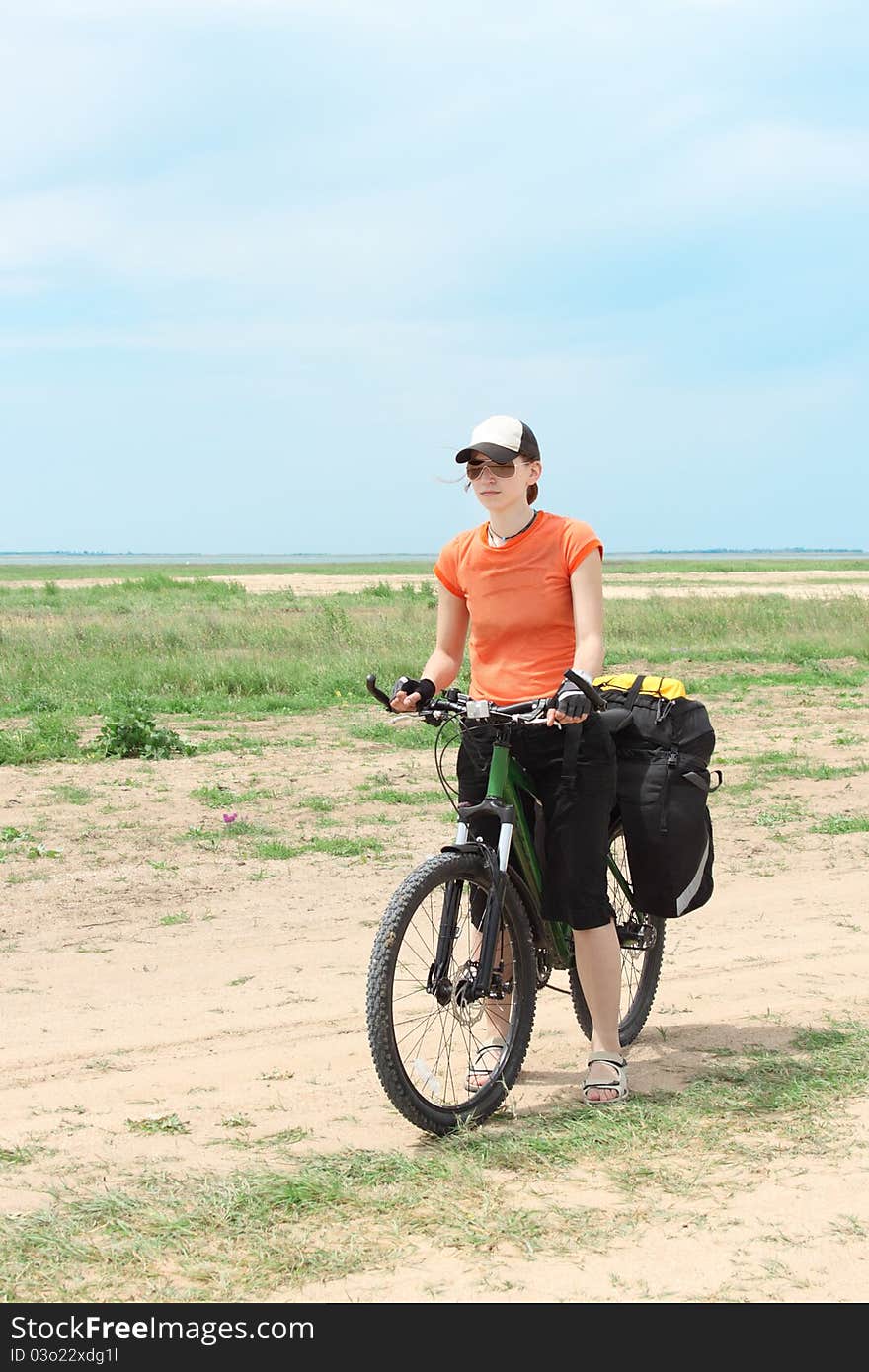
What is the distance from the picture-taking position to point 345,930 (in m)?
6.96

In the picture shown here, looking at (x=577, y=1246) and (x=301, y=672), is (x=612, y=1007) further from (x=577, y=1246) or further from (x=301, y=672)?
(x=301, y=672)

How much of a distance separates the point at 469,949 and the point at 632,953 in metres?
1.13

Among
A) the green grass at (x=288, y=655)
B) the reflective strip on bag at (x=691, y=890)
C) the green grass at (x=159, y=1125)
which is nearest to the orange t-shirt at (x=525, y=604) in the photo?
the reflective strip on bag at (x=691, y=890)

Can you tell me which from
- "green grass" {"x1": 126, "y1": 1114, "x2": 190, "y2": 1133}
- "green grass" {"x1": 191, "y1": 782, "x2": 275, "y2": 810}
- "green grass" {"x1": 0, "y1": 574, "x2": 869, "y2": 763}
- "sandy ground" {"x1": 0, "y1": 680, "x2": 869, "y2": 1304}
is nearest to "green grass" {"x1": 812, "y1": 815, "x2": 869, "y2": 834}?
"sandy ground" {"x1": 0, "y1": 680, "x2": 869, "y2": 1304}

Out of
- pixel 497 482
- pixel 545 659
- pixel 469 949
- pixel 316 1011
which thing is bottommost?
pixel 316 1011

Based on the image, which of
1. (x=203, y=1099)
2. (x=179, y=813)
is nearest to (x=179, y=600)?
(x=179, y=813)

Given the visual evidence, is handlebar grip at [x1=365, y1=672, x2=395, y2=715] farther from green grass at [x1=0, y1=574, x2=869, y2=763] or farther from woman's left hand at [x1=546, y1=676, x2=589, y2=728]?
green grass at [x1=0, y1=574, x2=869, y2=763]

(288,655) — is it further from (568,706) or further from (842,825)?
(568,706)

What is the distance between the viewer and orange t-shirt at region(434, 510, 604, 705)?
4.27 meters

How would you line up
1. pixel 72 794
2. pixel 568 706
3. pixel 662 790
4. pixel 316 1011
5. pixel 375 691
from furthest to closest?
pixel 72 794
pixel 316 1011
pixel 662 790
pixel 375 691
pixel 568 706

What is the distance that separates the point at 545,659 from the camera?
436 centimetres

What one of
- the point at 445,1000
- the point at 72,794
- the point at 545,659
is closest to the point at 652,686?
the point at 545,659

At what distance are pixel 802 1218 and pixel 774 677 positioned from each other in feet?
48.9

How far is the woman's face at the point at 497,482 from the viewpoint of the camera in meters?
4.27
